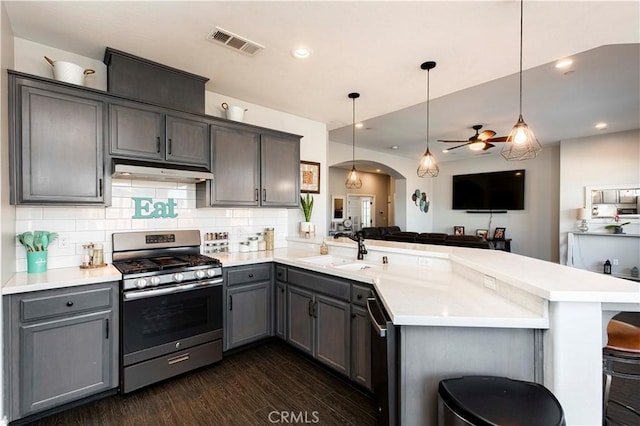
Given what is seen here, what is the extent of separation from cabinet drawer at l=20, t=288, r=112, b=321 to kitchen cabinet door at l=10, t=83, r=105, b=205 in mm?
701

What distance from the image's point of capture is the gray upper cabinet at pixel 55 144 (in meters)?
2.15

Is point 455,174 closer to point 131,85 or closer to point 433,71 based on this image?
point 433,71

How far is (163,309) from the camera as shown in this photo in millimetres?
2541

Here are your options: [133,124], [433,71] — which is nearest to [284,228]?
[133,124]

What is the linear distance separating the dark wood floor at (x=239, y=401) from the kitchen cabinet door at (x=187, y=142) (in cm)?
195

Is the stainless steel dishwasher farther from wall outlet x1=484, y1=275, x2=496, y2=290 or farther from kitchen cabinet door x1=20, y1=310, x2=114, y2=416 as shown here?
kitchen cabinet door x1=20, y1=310, x2=114, y2=416

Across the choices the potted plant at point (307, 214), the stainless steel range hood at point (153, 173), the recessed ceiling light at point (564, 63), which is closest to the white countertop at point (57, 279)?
the stainless steel range hood at point (153, 173)

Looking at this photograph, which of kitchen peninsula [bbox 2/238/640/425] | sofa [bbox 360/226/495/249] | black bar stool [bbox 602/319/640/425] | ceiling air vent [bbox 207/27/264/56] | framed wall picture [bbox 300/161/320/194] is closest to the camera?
kitchen peninsula [bbox 2/238/640/425]

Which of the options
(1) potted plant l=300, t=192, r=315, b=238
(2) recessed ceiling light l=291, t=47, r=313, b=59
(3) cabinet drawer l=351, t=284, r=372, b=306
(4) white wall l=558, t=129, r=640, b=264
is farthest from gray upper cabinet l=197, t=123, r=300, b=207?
(4) white wall l=558, t=129, r=640, b=264

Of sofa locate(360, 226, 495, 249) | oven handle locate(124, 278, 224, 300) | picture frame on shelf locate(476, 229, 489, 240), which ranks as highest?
sofa locate(360, 226, 495, 249)

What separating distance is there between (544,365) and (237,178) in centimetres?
293

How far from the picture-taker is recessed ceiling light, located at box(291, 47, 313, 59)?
8.23ft

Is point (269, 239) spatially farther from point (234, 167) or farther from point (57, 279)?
point (57, 279)

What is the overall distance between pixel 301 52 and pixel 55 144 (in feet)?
6.61
